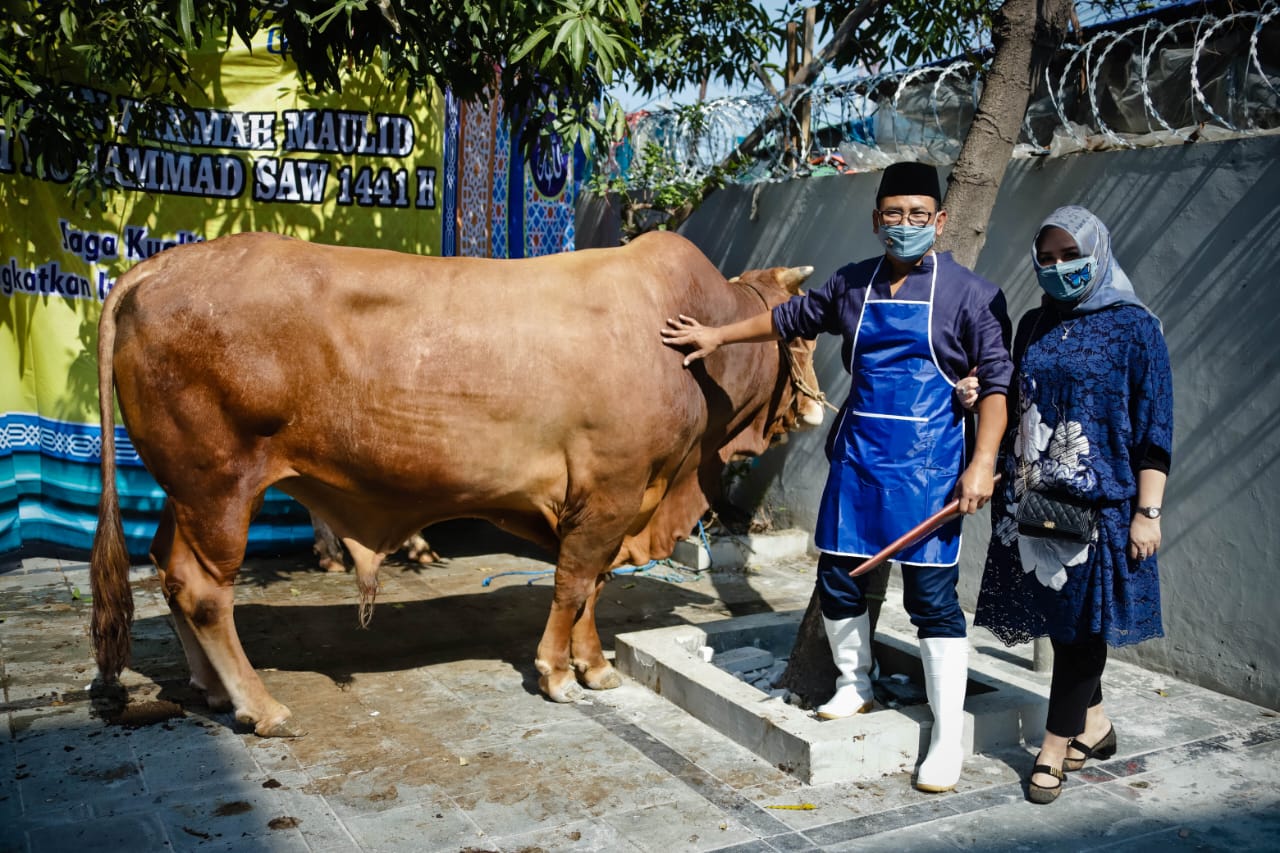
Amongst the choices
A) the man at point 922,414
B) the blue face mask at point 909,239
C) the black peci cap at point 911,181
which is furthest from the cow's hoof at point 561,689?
the black peci cap at point 911,181

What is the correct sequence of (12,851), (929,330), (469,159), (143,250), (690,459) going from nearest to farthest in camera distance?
(12,851), (929,330), (690,459), (143,250), (469,159)

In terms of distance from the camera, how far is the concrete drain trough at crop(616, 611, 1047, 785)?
156 inches

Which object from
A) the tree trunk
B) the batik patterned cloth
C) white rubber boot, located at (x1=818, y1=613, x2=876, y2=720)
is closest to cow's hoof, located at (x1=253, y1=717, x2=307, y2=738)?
white rubber boot, located at (x1=818, y1=613, x2=876, y2=720)

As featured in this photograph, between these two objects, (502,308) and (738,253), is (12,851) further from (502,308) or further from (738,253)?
(738,253)

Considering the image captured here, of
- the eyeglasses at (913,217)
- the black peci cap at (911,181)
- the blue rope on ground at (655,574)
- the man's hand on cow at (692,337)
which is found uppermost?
the black peci cap at (911,181)

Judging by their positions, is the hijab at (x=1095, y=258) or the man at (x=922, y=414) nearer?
the hijab at (x=1095, y=258)

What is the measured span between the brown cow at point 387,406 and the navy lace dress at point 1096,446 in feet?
4.93

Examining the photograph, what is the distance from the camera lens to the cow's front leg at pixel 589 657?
16.1ft

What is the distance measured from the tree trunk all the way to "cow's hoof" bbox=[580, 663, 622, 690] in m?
2.27

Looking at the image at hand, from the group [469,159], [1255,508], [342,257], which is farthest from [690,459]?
[469,159]

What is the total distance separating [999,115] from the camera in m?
4.94

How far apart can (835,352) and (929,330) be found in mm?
3251

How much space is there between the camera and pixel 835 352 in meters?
7.14

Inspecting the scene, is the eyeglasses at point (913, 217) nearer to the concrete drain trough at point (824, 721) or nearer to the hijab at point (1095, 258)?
the hijab at point (1095, 258)
